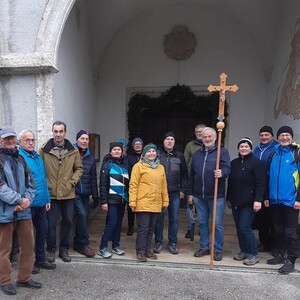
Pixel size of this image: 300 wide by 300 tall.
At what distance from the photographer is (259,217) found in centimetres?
416

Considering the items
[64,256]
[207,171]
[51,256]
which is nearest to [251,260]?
[207,171]

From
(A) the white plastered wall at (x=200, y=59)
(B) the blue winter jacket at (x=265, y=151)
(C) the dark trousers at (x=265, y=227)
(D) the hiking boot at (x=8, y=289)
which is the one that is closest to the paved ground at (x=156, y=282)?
(D) the hiking boot at (x=8, y=289)

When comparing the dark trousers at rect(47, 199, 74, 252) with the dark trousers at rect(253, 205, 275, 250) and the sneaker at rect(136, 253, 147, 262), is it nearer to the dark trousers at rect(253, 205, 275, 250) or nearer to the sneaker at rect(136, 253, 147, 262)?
the sneaker at rect(136, 253, 147, 262)

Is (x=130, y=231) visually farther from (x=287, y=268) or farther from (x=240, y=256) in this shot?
(x=287, y=268)

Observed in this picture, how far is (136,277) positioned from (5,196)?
1.65m

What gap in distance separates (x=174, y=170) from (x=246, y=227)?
112 cm

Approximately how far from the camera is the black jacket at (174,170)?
395 centimetres

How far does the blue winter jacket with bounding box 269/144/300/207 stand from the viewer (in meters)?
3.48

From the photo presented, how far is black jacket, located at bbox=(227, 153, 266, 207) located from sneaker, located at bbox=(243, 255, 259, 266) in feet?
2.23

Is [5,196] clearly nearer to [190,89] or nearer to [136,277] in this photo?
[136,277]

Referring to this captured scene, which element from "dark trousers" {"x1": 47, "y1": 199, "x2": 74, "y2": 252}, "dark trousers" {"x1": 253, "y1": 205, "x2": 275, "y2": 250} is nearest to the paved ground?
"dark trousers" {"x1": 47, "y1": 199, "x2": 74, "y2": 252}

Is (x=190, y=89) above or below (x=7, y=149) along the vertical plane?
above

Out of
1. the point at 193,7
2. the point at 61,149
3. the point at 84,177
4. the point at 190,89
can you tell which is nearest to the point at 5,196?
the point at 61,149

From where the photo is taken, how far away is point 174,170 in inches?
156
